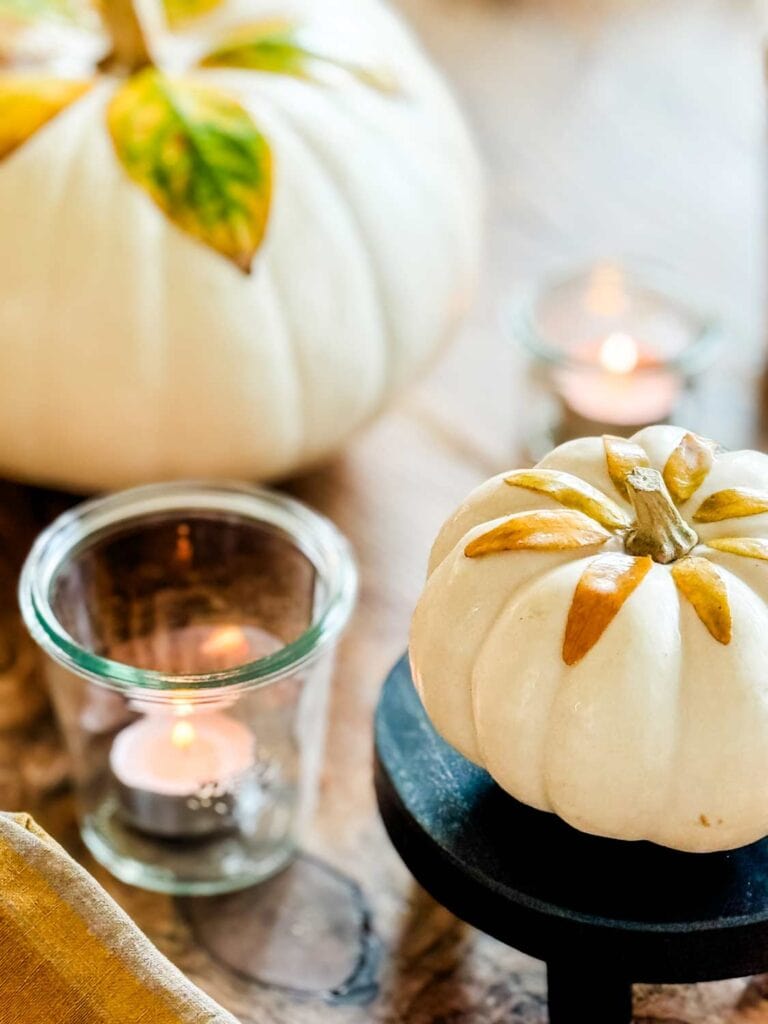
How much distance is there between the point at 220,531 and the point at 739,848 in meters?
0.30

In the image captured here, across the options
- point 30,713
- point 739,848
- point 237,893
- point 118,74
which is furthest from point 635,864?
point 118,74

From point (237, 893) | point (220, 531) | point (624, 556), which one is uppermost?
point (624, 556)

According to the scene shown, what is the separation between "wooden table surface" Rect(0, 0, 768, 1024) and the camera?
60 centimetres

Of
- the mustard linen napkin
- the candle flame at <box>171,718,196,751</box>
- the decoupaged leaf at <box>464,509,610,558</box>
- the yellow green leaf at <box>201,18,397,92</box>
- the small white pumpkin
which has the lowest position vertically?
the candle flame at <box>171,718,196,751</box>

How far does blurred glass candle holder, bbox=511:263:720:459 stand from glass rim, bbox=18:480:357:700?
0.21m

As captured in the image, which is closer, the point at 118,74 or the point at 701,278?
the point at 118,74

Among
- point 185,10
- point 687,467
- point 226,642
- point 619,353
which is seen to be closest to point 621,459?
point 687,467

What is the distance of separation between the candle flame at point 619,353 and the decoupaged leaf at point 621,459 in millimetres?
325

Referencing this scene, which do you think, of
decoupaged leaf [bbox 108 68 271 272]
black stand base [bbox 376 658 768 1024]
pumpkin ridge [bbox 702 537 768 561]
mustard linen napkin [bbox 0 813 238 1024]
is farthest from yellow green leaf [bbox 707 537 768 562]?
decoupaged leaf [bbox 108 68 271 272]

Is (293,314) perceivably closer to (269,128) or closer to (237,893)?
(269,128)

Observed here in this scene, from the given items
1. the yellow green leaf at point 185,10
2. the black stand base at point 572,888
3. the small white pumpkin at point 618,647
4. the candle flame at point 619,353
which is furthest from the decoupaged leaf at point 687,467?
the yellow green leaf at point 185,10

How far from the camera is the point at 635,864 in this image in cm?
50

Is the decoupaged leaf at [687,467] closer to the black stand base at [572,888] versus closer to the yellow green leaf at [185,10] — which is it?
the black stand base at [572,888]

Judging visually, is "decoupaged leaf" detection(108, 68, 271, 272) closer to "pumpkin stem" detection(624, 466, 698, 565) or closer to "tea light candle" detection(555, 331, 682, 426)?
"tea light candle" detection(555, 331, 682, 426)
